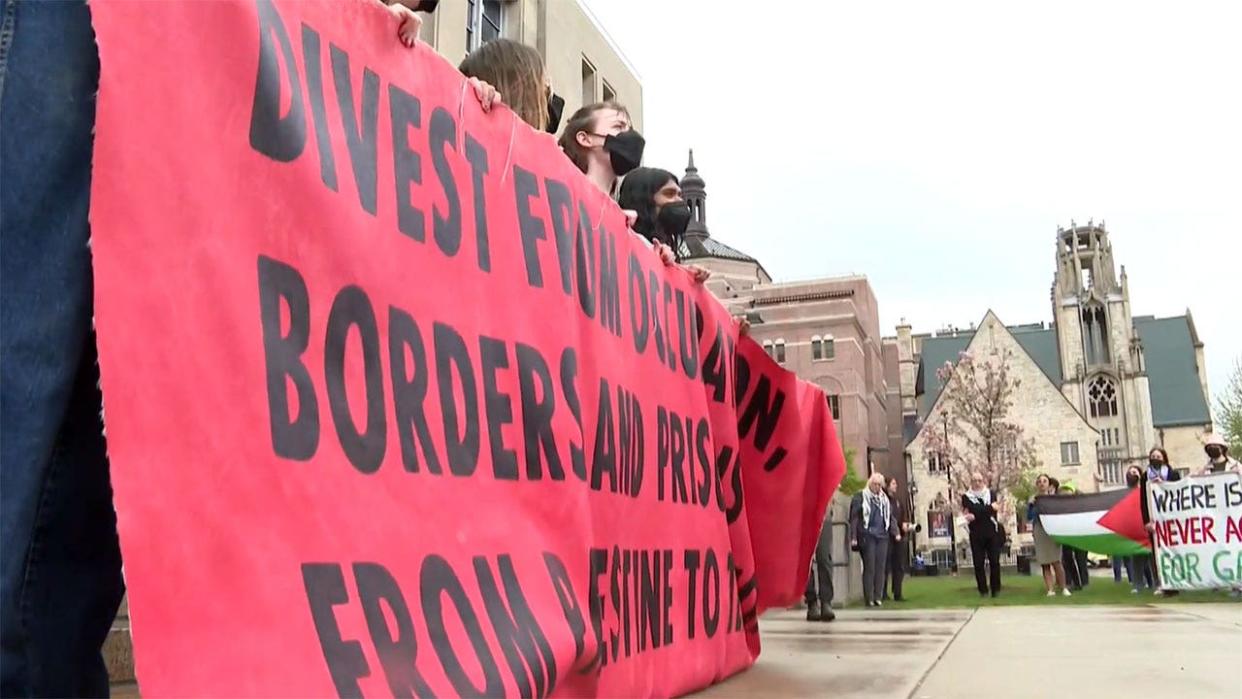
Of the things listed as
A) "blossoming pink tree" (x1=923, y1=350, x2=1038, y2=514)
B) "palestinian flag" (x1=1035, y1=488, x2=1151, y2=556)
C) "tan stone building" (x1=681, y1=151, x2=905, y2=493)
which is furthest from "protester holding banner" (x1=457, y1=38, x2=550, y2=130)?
"tan stone building" (x1=681, y1=151, x2=905, y2=493)

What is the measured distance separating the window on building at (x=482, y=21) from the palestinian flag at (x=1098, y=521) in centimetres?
1328

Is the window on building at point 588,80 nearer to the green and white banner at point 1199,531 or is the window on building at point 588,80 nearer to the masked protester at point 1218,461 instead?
the green and white banner at point 1199,531

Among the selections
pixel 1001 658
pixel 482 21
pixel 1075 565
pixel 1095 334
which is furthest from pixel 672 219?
pixel 1095 334

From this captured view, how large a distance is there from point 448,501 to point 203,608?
0.72m

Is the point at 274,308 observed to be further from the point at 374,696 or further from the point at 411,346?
the point at 374,696

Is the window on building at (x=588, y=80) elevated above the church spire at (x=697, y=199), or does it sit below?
below

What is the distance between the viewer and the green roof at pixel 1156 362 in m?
81.1

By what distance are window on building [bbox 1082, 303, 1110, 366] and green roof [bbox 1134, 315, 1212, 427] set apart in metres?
7.44

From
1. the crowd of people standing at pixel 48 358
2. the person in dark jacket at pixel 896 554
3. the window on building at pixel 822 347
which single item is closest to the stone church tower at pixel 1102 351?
the window on building at pixel 822 347

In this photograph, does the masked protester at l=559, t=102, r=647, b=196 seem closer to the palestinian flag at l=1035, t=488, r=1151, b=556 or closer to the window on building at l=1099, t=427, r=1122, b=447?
the palestinian flag at l=1035, t=488, r=1151, b=556

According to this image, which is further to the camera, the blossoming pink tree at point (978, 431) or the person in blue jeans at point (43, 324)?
the blossoming pink tree at point (978, 431)

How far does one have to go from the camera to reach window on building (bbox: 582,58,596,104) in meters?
24.1

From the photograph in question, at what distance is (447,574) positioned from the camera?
6.77 feet

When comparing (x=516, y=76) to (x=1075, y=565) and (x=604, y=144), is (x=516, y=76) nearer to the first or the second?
(x=604, y=144)
